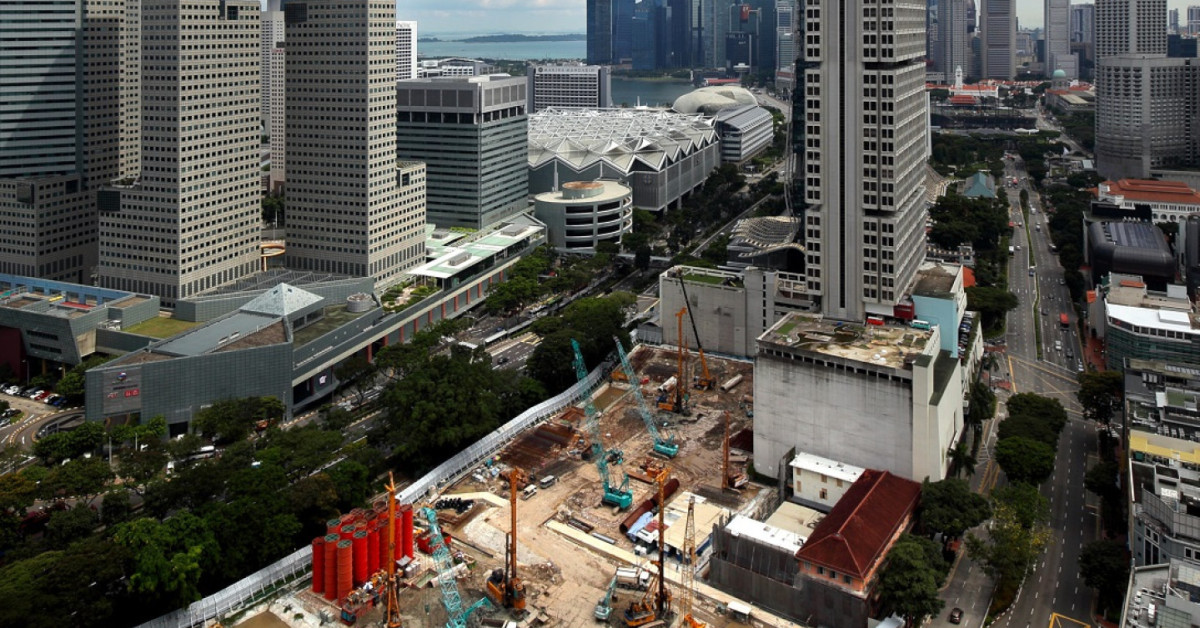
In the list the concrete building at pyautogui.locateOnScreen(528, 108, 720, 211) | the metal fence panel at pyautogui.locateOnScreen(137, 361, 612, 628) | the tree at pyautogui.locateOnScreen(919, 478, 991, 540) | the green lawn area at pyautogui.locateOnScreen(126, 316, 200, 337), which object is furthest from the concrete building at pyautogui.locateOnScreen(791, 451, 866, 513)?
the concrete building at pyautogui.locateOnScreen(528, 108, 720, 211)

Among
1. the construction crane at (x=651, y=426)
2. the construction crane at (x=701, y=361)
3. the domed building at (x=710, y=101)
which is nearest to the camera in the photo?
the construction crane at (x=651, y=426)

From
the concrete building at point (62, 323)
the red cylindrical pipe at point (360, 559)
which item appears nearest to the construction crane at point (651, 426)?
the red cylindrical pipe at point (360, 559)

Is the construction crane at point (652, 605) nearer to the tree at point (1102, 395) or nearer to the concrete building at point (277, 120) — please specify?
the tree at point (1102, 395)

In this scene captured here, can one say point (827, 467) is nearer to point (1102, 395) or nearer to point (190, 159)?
point (1102, 395)

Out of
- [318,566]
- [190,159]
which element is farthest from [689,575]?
[190,159]

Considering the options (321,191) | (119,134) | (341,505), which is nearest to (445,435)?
(341,505)

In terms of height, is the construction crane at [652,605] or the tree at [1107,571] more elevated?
the tree at [1107,571]
